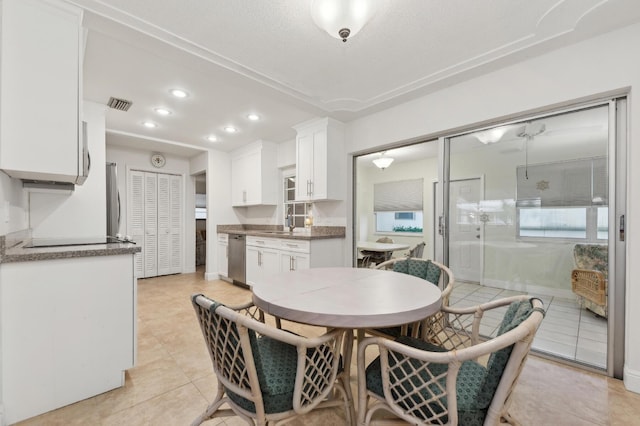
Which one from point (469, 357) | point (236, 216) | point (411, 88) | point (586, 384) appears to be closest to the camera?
point (469, 357)

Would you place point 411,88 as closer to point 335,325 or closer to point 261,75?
point 261,75

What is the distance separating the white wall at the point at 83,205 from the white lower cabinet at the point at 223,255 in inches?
80.9

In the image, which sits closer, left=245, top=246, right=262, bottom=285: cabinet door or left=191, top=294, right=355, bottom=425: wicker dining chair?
left=191, top=294, right=355, bottom=425: wicker dining chair

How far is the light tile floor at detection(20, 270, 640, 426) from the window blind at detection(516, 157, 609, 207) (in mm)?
1324

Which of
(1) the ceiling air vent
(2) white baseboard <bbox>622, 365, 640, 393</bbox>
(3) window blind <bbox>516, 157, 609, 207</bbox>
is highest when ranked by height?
(1) the ceiling air vent

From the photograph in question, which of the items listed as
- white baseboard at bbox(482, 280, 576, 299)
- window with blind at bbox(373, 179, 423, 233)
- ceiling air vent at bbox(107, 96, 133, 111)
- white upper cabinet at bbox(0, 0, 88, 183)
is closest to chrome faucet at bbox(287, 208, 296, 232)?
window with blind at bbox(373, 179, 423, 233)

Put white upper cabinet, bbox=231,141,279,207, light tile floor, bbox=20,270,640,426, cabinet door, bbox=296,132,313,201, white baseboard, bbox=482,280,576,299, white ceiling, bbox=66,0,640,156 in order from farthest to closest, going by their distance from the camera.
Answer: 1. white upper cabinet, bbox=231,141,279,207
2. cabinet door, bbox=296,132,313,201
3. white baseboard, bbox=482,280,576,299
4. white ceiling, bbox=66,0,640,156
5. light tile floor, bbox=20,270,640,426

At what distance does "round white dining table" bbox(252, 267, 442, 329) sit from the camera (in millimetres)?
1177

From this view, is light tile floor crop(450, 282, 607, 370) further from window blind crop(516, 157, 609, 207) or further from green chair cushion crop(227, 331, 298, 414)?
green chair cushion crop(227, 331, 298, 414)

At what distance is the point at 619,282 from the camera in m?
1.99

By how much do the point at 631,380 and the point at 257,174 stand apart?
488cm

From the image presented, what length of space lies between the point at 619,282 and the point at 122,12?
393 centimetres

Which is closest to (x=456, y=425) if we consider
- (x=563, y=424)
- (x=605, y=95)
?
(x=563, y=424)

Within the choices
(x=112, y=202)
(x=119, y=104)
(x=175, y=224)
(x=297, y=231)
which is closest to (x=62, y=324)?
Answer: (x=112, y=202)
